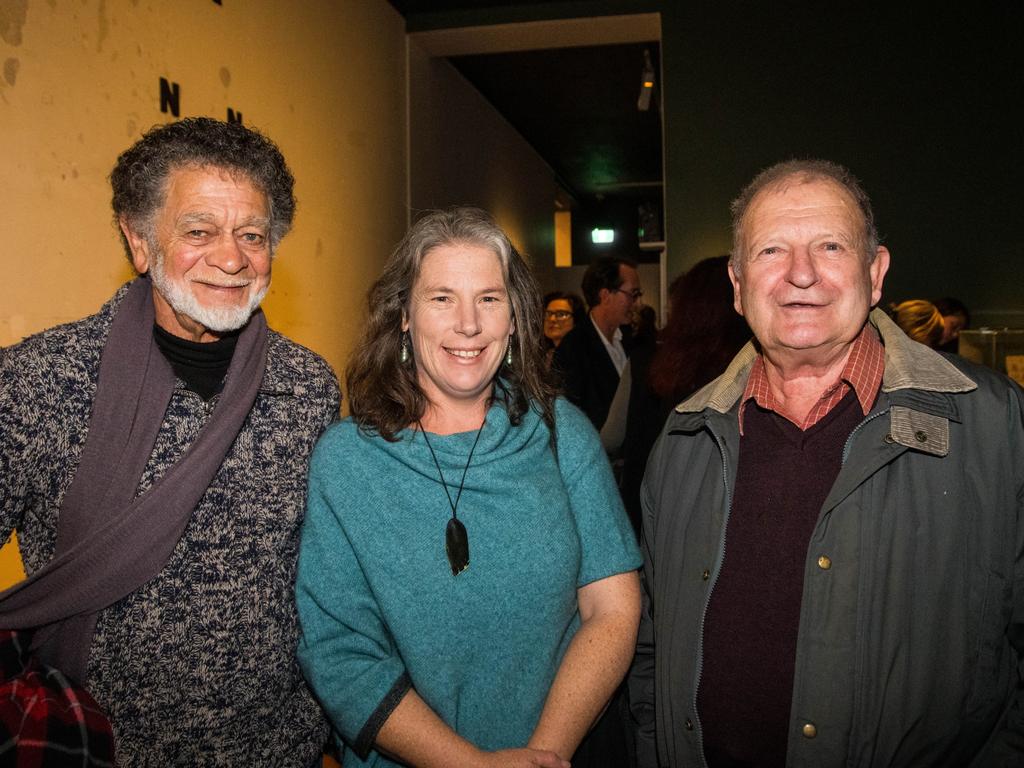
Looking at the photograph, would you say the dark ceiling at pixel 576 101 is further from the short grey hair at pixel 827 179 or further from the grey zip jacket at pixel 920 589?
the grey zip jacket at pixel 920 589

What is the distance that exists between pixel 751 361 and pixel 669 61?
454cm

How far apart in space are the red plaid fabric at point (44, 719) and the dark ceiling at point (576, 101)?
5695mm

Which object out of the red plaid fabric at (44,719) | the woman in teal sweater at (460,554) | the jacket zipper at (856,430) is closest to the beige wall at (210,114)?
the red plaid fabric at (44,719)

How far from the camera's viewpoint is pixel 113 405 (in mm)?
1570

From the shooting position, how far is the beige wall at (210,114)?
243cm

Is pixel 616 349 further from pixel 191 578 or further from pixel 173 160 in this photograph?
pixel 191 578

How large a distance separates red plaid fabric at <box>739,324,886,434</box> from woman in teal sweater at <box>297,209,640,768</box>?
18.1 inches

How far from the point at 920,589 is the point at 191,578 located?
1.42 m

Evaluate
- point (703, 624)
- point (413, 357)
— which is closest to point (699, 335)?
point (413, 357)

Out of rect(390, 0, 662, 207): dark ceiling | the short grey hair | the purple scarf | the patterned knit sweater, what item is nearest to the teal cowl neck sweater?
the patterned knit sweater

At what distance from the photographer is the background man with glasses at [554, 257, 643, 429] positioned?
14.2ft

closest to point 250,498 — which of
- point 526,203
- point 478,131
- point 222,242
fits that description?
point 222,242

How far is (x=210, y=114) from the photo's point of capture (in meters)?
3.50

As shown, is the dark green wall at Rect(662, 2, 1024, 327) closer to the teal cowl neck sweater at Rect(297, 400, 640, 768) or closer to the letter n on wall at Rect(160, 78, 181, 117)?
the letter n on wall at Rect(160, 78, 181, 117)
